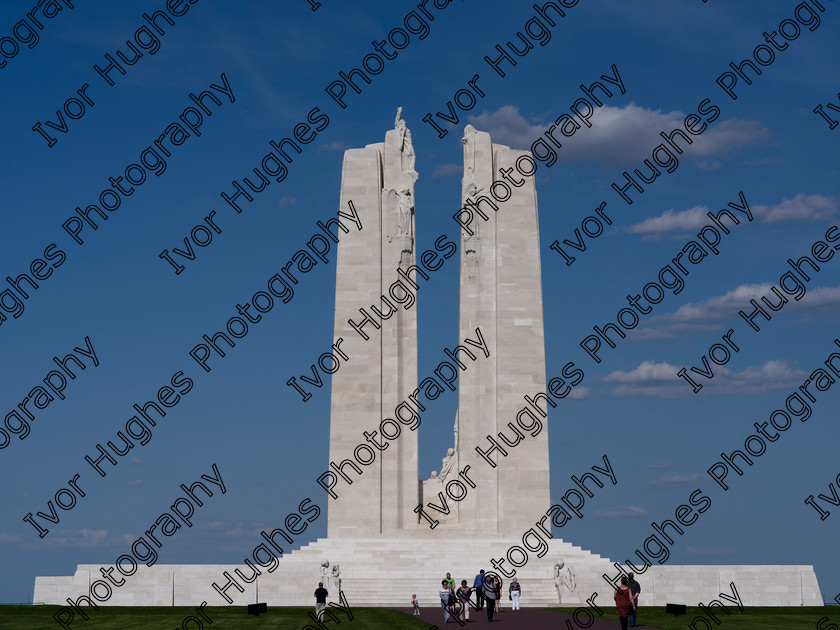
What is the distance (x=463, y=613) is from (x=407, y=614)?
238cm

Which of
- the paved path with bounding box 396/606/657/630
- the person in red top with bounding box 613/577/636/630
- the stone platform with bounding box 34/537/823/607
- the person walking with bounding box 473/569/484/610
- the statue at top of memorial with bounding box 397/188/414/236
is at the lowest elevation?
the person in red top with bounding box 613/577/636/630

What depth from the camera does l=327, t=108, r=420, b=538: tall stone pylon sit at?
1841 inches

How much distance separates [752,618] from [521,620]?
19.7 ft

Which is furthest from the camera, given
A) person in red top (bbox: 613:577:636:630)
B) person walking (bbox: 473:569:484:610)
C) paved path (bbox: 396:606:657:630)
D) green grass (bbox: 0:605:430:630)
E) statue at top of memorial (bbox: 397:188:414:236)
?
statue at top of memorial (bbox: 397:188:414:236)

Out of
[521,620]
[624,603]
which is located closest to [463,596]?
[521,620]

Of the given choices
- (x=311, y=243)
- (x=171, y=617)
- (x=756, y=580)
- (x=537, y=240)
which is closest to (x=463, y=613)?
(x=171, y=617)

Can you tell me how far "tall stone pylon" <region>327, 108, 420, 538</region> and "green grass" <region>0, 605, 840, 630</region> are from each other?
9.47 meters

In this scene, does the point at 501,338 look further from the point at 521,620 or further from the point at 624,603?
the point at 624,603

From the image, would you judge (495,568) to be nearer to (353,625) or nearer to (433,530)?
(433,530)

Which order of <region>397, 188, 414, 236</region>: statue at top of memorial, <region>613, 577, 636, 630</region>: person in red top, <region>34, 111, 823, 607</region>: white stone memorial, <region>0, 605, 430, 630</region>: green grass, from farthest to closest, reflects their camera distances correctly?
<region>397, 188, 414, 236</region>: statue at top of memorial
<region>34, 111, 823, 607</region>: white stone memorial
<region>0, 605, 430, 630</region>: green grass
<region>613, 577, 636, 630</region>: person in red top

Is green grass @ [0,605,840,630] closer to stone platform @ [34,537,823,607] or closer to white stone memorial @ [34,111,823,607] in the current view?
stone platform @ [34,537,823,607]

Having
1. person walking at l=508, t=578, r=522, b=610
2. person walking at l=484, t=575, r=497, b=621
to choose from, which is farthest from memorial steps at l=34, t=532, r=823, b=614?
person walking at l=484, t=575, r=497, b=621

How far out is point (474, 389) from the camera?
47.6 metres

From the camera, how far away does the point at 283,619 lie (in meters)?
32.9
